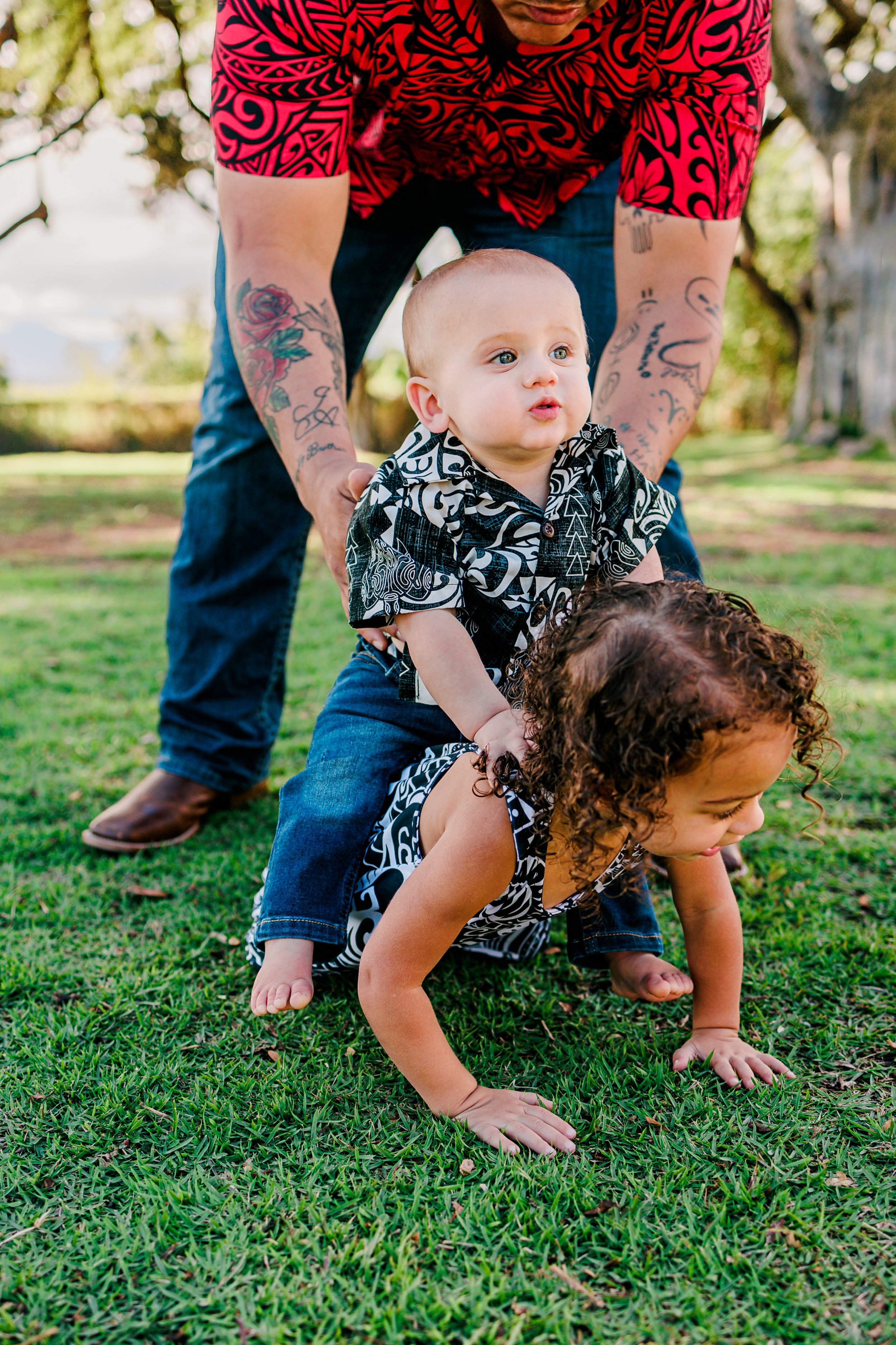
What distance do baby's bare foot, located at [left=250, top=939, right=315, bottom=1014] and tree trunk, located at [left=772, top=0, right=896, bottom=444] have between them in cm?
1232

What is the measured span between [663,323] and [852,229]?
12319 mm

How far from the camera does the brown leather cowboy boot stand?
2.49 meters

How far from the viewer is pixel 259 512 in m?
2.55

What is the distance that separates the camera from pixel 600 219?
2.37m

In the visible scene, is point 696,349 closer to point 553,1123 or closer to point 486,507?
point 486,507

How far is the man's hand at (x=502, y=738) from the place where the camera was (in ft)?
4.76

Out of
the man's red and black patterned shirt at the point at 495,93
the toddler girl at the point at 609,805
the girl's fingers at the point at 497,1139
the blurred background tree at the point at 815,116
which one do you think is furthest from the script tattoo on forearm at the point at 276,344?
the blurred background tree at the point at 815,116

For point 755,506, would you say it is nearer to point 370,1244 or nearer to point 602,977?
point 602,977

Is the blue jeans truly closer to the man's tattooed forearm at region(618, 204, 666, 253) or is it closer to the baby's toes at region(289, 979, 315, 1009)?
the man's tattooed forearm at region(618, 204, 666, 253)

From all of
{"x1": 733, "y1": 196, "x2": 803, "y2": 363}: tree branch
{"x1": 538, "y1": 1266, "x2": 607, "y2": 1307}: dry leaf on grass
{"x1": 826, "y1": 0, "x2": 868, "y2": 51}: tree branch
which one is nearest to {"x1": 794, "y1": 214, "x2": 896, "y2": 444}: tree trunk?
{"x1": 826, "y1": 0, "x2": 868, "y2": 51}: tree branch

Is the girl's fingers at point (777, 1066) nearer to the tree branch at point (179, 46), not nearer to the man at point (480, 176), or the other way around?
the man at point (480, 176)

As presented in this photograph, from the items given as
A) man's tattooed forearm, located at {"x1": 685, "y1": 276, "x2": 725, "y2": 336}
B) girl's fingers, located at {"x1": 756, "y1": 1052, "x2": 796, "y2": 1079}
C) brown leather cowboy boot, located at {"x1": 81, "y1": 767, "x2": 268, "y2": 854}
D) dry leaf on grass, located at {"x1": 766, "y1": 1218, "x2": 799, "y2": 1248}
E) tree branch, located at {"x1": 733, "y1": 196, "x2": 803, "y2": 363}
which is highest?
tree branch, located at {"x1": 733, "y1": 196, "x2": 803, "y2": 363}

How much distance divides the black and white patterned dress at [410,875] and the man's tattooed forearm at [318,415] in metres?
0.65

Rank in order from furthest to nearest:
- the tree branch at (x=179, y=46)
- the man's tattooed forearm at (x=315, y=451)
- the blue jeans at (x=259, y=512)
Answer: the tree branch at (x=179, y=46) < the blue jeans at (x=259, y=512) < the man's tattooed forearm at (x=315, y=451)
